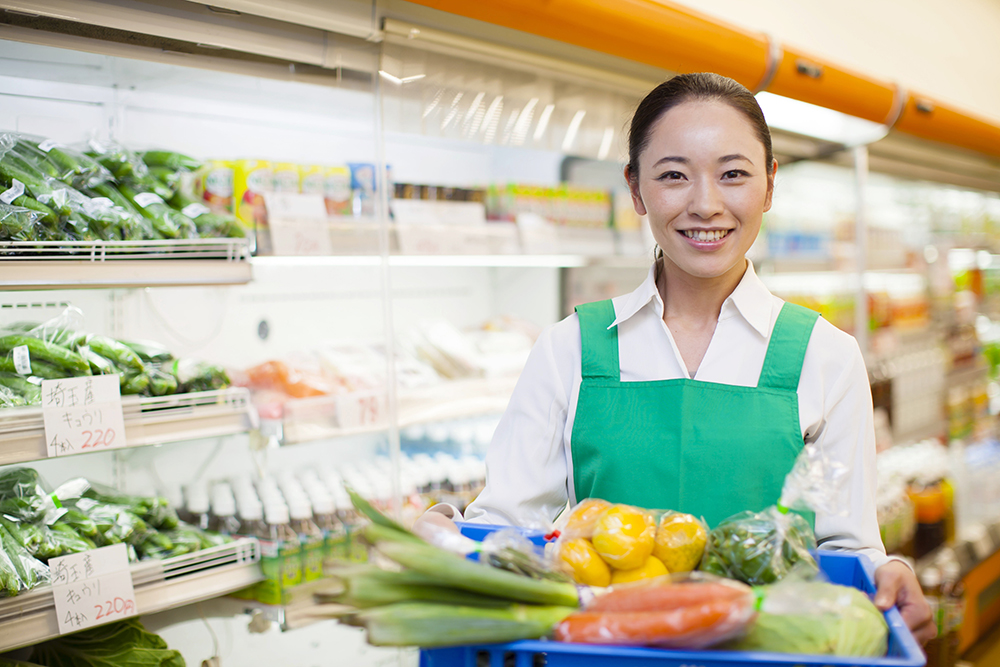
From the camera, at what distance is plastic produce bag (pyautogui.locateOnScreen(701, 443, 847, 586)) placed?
881 mm

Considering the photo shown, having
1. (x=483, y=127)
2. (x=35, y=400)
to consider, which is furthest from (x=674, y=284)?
(x=35, y=400)

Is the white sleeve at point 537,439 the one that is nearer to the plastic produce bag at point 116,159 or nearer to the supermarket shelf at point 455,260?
the supermarket shelf at point 455,260

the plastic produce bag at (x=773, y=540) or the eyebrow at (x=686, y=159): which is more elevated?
the eyebrow at (x=686, y=159)

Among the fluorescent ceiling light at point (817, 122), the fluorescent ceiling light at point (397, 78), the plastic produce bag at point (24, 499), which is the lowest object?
the plastic produce bag at point (24, 499)

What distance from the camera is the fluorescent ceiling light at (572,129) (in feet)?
8.46

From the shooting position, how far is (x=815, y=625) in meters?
0.74

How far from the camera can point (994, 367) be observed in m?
5.26

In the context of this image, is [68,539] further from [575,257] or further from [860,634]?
[575,257]

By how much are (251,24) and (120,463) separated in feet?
4.19

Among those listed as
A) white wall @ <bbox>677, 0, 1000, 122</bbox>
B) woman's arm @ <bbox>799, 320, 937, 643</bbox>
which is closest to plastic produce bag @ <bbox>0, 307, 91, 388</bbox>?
woman's arm @ <bbox>799, 320, 937, 643</bbox>

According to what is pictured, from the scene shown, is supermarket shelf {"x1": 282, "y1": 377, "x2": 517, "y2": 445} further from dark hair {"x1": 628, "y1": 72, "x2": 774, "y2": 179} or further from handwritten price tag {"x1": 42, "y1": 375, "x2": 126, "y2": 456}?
dark hair {"x1": 628, "y1": 72, "x2": 774, "y2": 179}

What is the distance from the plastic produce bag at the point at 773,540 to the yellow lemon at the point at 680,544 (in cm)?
2

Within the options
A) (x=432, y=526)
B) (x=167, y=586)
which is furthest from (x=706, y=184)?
(x=167, y=586)

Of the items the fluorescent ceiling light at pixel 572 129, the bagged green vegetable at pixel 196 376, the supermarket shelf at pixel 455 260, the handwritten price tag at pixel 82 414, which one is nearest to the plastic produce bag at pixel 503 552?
the handwritten price tag at pixel 82 414
